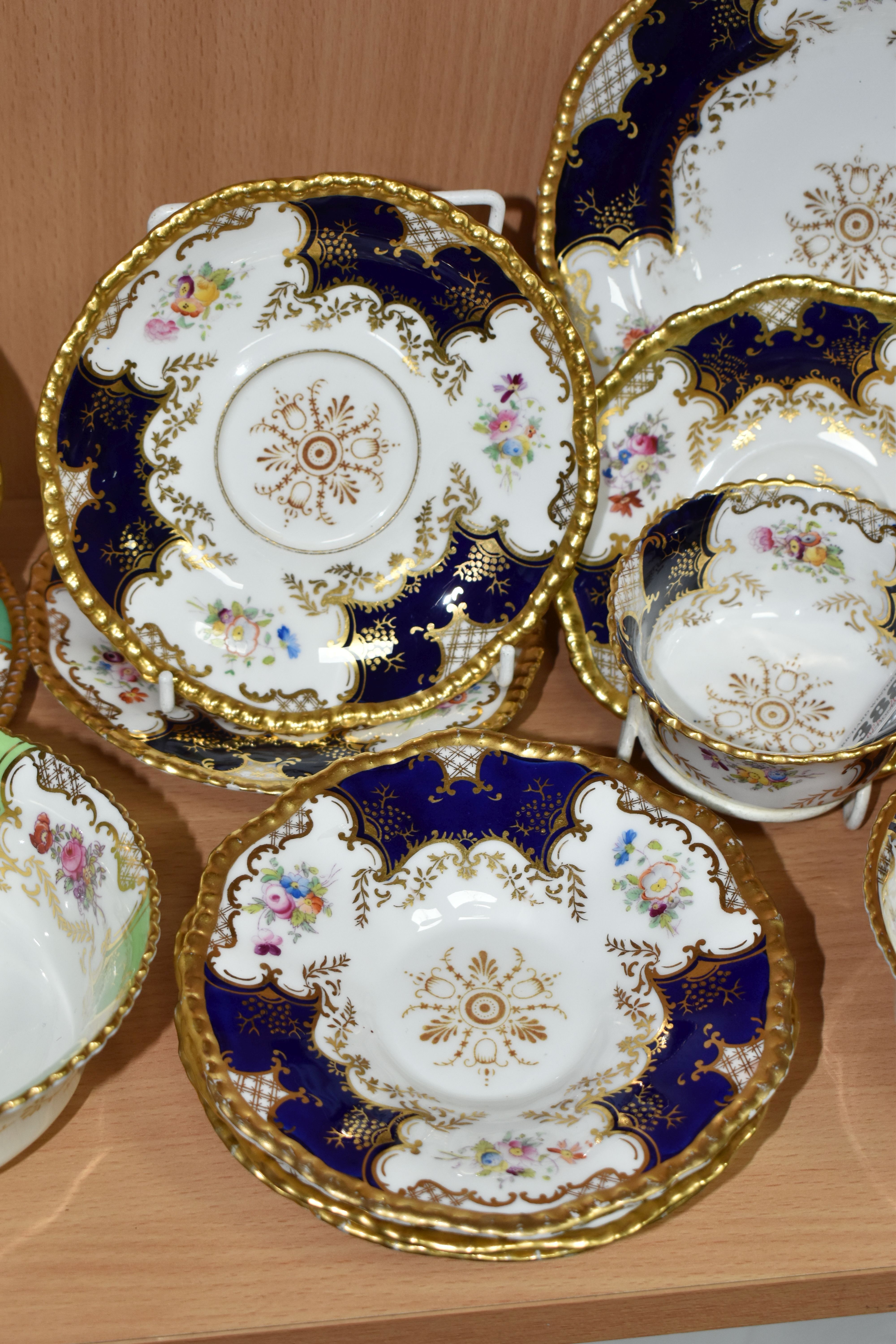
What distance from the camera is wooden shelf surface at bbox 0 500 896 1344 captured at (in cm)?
66

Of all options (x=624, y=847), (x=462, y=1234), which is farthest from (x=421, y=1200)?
(x=624, y=847)

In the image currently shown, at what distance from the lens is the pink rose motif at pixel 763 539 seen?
942 millimetres

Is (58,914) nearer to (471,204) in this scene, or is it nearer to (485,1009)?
(485,1009)

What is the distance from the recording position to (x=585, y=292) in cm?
92

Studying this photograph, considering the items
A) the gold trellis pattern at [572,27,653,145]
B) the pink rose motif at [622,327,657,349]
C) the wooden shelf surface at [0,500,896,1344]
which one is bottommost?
the wooden shelf surface at [0,500,896,1344]

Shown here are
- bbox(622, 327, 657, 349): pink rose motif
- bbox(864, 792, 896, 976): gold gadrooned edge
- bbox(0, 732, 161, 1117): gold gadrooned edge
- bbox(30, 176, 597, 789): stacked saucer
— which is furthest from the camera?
bbox(622, 327, 657, 349): pink rose motif

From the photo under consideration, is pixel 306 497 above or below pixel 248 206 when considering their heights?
below

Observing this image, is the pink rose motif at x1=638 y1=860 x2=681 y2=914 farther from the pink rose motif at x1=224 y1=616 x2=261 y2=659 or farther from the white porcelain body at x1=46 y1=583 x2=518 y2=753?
the pink rose motif at x1=224 y1=616 x2=261 y2=659

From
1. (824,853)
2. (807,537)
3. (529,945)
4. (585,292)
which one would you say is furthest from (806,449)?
(529,945)

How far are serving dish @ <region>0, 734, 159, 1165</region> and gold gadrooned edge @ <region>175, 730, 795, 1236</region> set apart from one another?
0.04m

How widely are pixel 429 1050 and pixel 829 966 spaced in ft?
1.00

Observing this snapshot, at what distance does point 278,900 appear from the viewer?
29.2 inches

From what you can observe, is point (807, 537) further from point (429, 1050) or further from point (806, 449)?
point (429, 1050)

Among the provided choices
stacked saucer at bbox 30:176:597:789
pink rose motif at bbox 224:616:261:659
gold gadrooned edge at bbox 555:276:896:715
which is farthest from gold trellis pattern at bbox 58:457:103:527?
gold gadrooned edge at bbox 555:276:896:715
